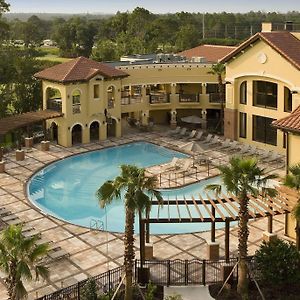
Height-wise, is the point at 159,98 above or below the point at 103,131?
above

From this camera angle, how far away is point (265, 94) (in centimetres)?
4122

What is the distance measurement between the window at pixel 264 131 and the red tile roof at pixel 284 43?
18.1 feet

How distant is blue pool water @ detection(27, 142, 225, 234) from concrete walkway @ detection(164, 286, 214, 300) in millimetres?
6666

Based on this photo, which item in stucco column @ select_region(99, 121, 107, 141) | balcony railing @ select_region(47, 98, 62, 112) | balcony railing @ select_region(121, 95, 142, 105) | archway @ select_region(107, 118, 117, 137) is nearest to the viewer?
balcony railing @ select_region(47, 98, 62, 112)

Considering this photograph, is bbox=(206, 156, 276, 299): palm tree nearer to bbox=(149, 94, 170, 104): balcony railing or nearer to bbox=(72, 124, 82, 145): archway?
bbox=(72, 124, 82, 145): archway

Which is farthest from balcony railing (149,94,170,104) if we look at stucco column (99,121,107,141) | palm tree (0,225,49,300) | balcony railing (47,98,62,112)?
palm tree (0,225,49,300)

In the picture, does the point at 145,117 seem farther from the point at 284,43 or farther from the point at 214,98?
the point at 284,43

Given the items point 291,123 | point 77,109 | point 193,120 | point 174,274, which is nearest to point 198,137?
point 193,120

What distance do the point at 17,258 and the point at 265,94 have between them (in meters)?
30.0

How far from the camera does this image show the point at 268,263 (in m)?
19.2

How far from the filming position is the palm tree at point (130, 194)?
56.7 feet

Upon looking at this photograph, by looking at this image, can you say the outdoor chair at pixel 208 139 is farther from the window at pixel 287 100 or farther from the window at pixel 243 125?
the window at pixel 287 100

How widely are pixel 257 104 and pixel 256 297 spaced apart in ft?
83.4

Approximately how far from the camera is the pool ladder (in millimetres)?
26722
